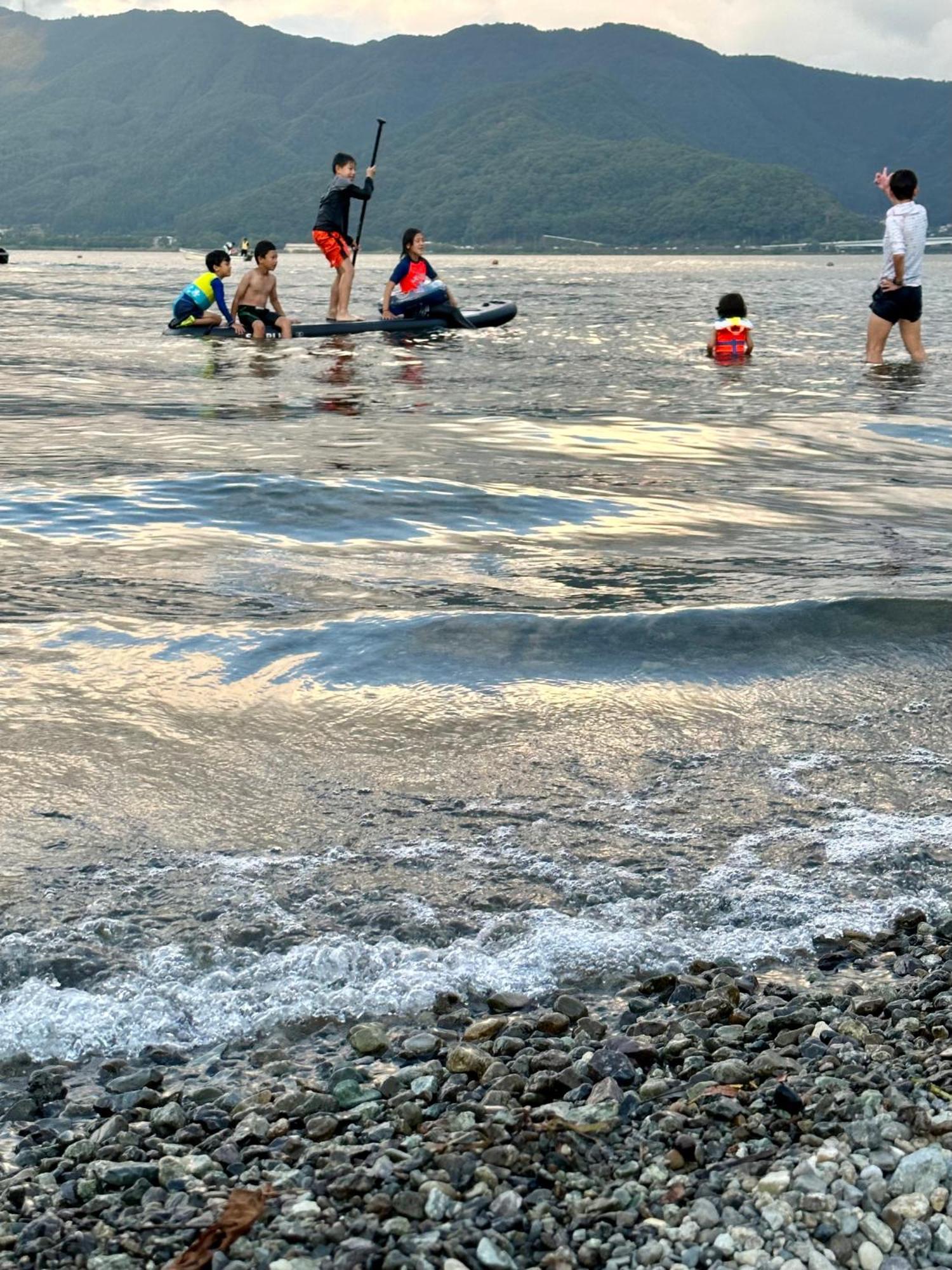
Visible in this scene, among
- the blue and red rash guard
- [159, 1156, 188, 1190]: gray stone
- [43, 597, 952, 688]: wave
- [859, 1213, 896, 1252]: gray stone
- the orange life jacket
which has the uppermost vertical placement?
the blue and red rash guard

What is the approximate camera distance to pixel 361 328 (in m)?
19.2

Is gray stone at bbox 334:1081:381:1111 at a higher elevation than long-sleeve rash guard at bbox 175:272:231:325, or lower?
lower

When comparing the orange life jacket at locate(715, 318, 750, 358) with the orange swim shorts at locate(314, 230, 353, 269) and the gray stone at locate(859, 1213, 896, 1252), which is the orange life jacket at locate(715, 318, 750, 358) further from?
the gray stone at locate(859, 1213, 896, 1252)

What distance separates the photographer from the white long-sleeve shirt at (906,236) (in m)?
14.4

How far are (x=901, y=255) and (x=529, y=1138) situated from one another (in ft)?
45.2

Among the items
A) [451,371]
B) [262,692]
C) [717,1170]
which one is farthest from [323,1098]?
[451,371]

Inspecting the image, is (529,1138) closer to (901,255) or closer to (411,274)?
(901,255)

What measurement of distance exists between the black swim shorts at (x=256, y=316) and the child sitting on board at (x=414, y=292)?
180 centimetres

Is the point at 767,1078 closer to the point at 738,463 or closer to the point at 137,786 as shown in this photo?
the point at 137,786

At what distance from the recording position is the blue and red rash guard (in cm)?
2003

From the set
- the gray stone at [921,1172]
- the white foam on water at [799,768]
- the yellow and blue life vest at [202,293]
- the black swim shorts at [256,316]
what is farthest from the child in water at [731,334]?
the gray stone at [921,1172]

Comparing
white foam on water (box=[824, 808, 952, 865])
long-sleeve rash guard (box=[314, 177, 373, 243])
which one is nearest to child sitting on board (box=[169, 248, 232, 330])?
long-sleeve rash guard (box=[314, 177, 373, 243])

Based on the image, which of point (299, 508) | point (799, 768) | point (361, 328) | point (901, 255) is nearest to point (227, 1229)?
point (799, 768)

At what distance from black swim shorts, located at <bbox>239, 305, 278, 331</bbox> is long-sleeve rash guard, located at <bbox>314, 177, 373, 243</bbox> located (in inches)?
54.4
